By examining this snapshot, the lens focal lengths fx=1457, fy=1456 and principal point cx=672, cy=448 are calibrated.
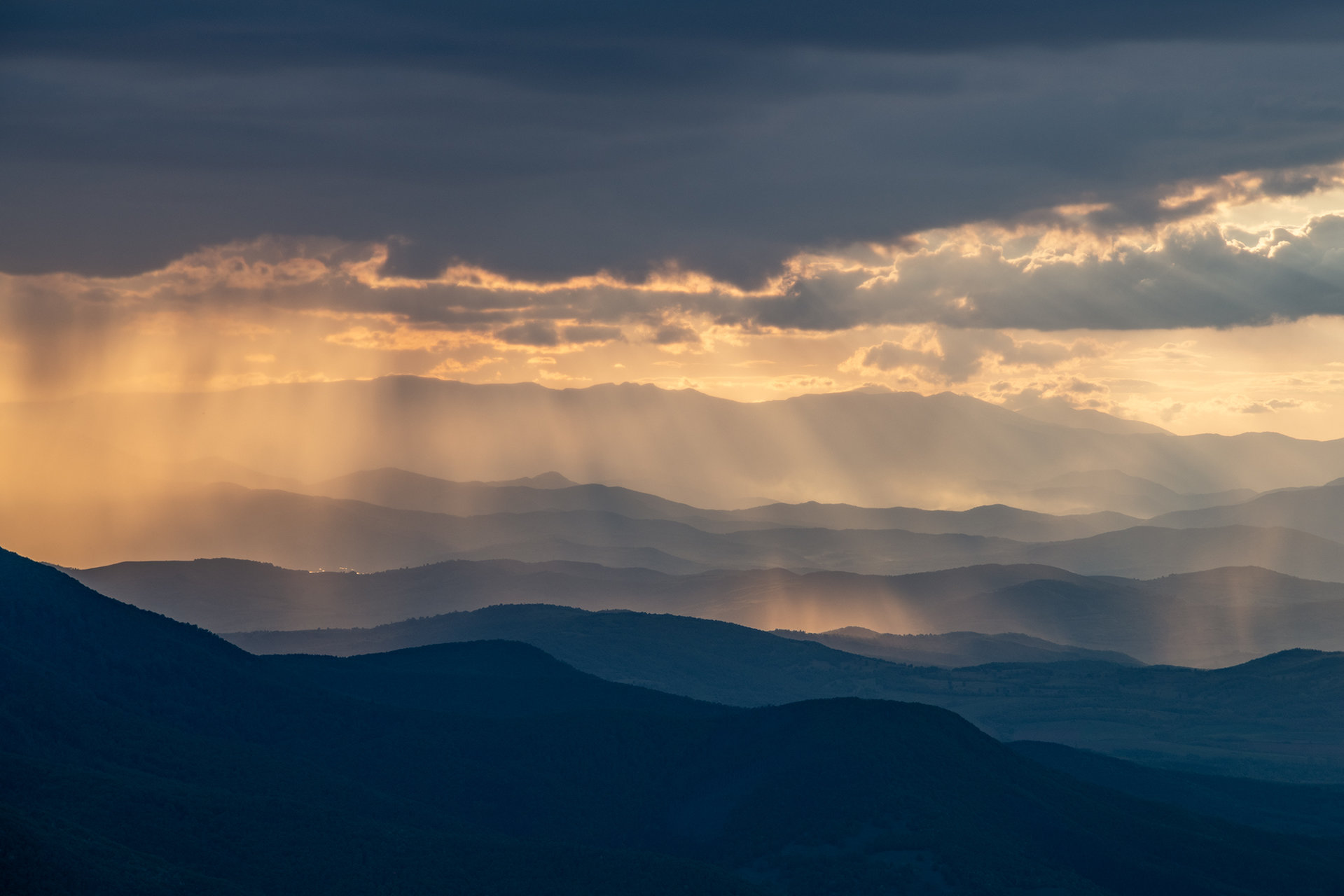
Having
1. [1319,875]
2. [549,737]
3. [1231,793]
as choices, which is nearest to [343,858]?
[549,737]

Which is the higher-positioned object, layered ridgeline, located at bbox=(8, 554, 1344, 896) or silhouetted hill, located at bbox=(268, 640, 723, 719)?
silhouetted hill, located at bbox=(268, 640, 723, 719)

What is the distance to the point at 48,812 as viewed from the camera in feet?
218

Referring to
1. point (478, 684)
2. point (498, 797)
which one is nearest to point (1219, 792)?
point (478, 684)

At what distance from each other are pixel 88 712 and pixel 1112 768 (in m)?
80.7

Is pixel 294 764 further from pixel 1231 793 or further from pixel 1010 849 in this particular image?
pixel 1231 793

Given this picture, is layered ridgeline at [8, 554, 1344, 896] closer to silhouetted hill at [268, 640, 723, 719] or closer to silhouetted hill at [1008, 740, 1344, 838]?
silhouetted hill at [268, 640, 723, 719]

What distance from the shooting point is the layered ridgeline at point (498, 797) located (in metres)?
71.7

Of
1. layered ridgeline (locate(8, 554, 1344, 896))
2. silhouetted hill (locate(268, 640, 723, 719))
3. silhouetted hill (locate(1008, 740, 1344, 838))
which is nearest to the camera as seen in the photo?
layered ridgeline (locate(8, 554, 1344, 896))

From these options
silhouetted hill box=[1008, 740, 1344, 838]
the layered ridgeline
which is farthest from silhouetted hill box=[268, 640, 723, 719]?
silhouetted hill box=[1008, 740, 1344, 838]

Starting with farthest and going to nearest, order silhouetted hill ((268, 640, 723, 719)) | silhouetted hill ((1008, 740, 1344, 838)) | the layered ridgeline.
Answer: silhouetted hill ((268, 640, 723, 719))
silhouetted hill ((1008, 740, 1344, 838))
the layered ridgeline

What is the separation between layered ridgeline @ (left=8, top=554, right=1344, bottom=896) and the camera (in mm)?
71688

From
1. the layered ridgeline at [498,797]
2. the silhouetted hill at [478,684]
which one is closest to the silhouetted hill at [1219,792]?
the layered ridgeline at [498,797]

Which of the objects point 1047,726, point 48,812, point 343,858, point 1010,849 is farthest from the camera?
point 1047,726

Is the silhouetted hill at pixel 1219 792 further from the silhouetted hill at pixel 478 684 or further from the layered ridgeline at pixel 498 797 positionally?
the silhouetted hill at pixel 478 684
